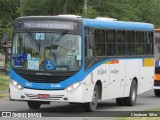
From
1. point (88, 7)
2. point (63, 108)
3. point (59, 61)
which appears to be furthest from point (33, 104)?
point (88, 7)

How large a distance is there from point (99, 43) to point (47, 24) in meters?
1.98

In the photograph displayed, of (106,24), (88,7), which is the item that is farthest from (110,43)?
(88,7)

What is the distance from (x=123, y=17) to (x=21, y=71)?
3242 centimetres

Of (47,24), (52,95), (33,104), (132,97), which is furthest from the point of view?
(132,97)

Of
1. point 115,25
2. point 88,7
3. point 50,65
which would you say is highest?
point 88,7

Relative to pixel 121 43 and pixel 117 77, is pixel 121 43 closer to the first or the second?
pixel 121 43

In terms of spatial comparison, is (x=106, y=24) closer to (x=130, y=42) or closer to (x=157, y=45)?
(x=130, y=42)

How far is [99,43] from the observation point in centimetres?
1914

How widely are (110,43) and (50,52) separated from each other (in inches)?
115

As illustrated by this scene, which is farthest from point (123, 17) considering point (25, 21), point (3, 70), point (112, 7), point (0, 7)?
point (25, 21)

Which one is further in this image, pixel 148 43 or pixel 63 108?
pixel 148 43

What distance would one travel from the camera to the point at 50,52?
58.1 ft

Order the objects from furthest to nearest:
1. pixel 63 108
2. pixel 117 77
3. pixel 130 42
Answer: pixel 130 42 → pixel 117 77 → pixel 63 108

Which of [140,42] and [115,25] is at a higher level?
[115,25]
